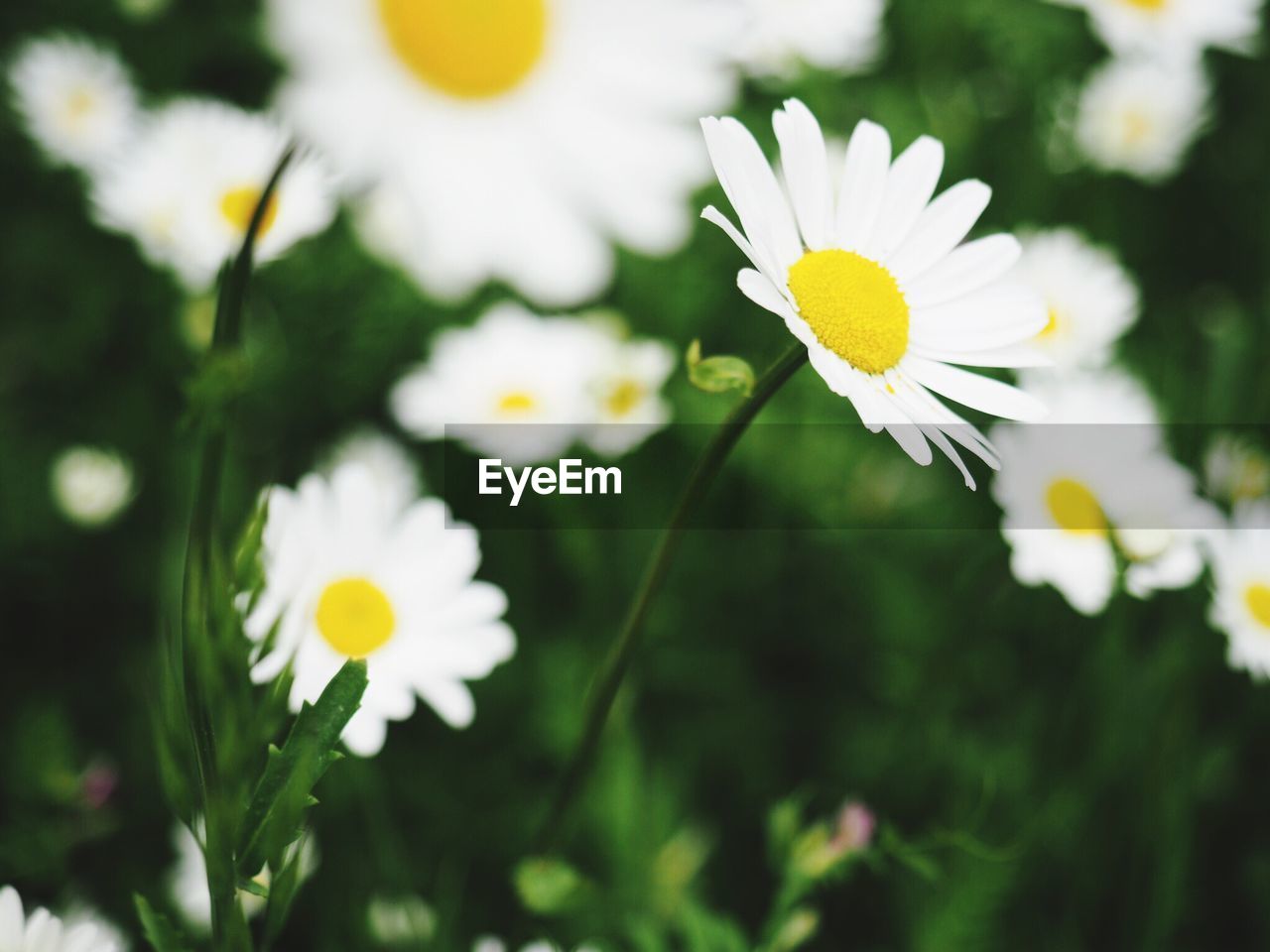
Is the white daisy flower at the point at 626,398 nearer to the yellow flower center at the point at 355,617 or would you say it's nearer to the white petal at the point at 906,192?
the yellow flower center at the point at 355,617

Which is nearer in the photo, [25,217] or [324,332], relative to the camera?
[324,332]

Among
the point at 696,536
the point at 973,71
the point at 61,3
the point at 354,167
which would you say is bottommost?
the point at 696,536

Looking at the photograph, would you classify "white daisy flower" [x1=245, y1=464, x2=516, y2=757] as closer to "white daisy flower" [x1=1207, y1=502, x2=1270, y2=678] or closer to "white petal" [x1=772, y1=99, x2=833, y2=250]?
"white petal" [x1=772, y1=99, x2=833, y2=250]

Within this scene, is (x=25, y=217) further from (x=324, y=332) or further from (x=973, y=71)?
(x=973, y=71)

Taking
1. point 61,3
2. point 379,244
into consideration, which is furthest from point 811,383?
point 61,3

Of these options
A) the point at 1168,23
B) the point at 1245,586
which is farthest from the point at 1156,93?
the point at 1245,586

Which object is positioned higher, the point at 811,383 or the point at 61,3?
the point at 61,3

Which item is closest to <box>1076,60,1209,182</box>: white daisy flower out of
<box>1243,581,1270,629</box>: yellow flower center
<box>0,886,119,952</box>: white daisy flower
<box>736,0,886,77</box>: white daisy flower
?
<box>736,0,886,77</box>: white daisy flower
